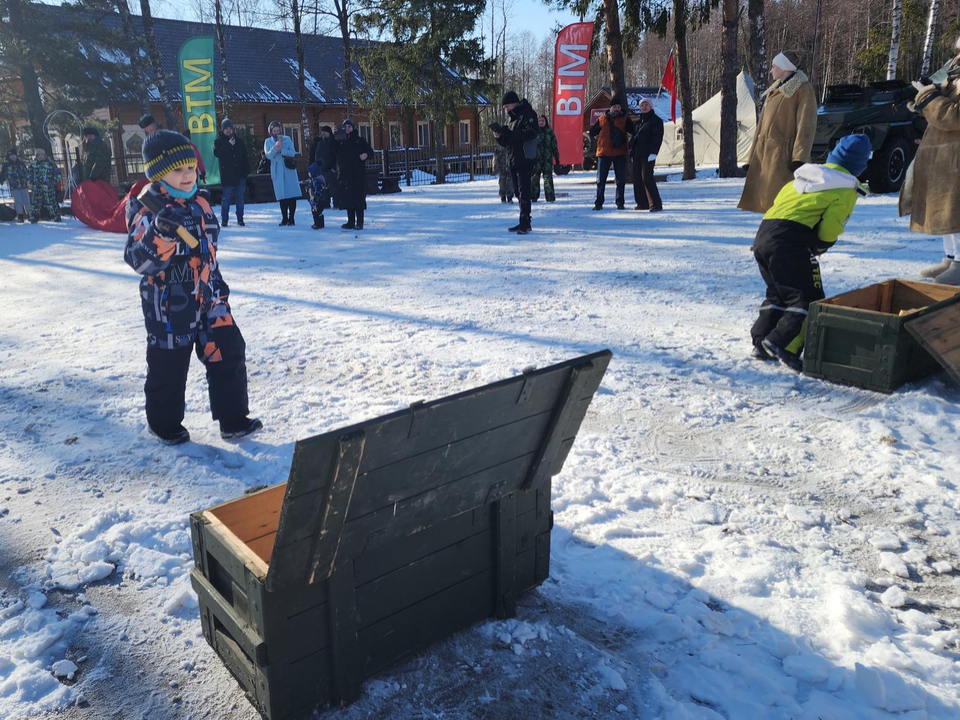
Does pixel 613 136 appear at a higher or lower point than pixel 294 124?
lower

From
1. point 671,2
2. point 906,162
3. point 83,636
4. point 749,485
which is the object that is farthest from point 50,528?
point 671,2

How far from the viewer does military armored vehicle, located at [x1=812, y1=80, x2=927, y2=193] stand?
41.1ft

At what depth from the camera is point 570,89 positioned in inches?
656

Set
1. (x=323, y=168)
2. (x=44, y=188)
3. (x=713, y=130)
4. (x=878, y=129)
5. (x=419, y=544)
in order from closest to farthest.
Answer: (x=419, y=544)
(x=878, y=129)
(x=323, y=168)
(x=44, y=188)
(x=713, y=130)

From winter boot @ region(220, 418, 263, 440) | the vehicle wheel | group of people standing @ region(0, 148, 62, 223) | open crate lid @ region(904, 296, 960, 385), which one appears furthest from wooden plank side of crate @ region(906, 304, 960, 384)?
group of people standing @ region(0, 148, 62, 223)

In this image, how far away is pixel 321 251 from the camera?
1038cm

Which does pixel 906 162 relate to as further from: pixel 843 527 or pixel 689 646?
pixel 689 646

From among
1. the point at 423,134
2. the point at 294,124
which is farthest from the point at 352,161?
the point at 423,134

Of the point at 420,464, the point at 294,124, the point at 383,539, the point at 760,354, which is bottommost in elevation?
the point at 760,354

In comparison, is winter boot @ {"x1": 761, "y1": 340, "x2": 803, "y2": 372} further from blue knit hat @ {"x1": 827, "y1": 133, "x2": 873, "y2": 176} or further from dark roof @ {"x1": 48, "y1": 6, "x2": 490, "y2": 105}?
dark roof @ {"x1": 48, "y1": 6, "x2": 490, "y2": 105}

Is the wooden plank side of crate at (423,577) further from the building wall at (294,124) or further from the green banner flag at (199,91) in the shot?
the building wall at (294,124)

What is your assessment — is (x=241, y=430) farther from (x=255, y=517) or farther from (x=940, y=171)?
(x=940, y=171)

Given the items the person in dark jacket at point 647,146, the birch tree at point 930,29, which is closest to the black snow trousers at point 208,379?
the person in dark jacket at point 647,146

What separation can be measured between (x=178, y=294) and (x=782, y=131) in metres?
5.95
